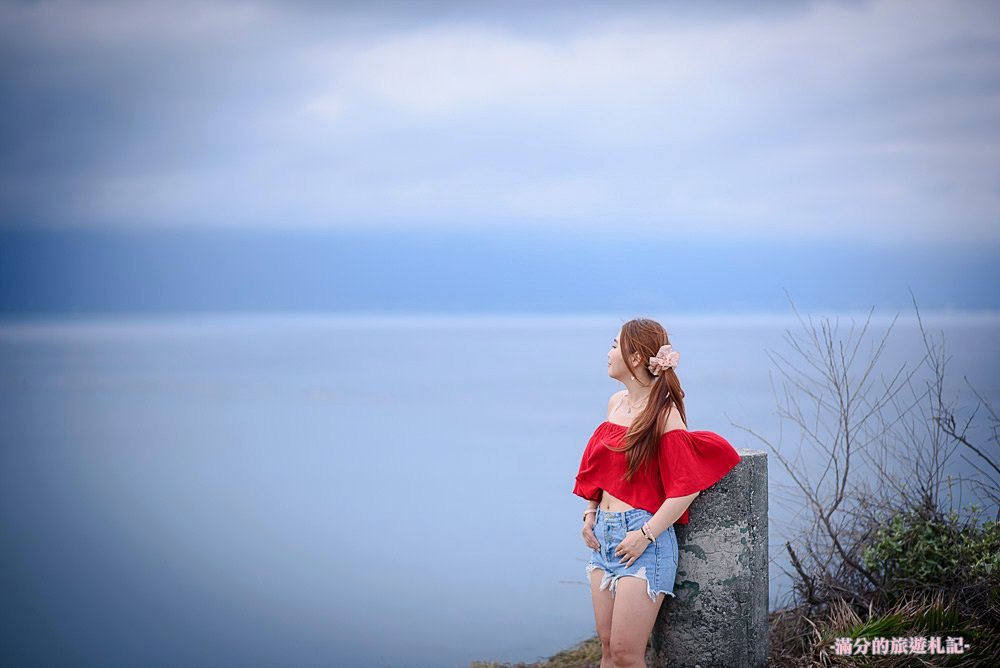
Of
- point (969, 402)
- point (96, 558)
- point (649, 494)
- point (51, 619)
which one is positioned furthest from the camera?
point (96, 558)

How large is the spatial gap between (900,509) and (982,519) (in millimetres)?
443

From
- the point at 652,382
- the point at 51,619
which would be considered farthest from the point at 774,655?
the point at 51,619

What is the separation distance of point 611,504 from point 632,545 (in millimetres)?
228

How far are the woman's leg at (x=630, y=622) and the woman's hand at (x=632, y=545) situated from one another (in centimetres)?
11

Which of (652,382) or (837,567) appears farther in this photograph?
(837,567)

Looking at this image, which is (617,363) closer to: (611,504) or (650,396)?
(650,396)

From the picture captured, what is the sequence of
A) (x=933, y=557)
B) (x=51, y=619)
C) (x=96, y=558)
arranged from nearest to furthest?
(x=933, y=557)
(x=51, y=619)
(x=96, y=558)

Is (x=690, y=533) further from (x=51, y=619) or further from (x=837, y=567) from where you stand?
(x=51, y=619)

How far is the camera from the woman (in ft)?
12.5

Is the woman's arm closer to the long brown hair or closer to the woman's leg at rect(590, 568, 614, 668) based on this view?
the long brown hair

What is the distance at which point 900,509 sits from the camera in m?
5.43

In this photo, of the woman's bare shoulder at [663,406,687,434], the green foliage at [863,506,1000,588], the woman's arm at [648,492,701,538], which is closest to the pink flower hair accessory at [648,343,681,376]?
the woman's bare shoulder at [663,406,687,434]

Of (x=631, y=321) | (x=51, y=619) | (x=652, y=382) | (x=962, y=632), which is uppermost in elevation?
(x=631, y=321)

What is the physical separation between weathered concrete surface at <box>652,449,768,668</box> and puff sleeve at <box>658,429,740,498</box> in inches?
8.2
